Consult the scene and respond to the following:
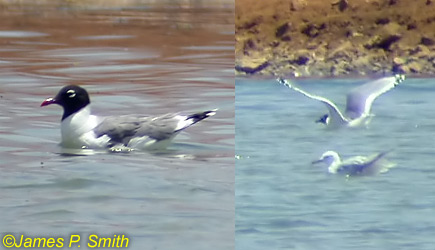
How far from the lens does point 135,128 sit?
236 inches

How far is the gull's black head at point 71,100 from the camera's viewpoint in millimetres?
6324

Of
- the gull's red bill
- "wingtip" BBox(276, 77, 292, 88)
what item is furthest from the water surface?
the gull's red bill

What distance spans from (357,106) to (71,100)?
5.57ft

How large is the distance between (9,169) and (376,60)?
3.24 metres

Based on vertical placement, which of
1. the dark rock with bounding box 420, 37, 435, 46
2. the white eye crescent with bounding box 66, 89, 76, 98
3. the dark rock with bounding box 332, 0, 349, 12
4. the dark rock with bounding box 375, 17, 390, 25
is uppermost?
the dark rock with bounding box 332, 0, 349, 12

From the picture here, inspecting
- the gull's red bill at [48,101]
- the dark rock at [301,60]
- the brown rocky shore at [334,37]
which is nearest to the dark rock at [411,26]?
the brown rocky shore at [334,37]

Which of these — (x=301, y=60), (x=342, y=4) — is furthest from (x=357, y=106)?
(x=342, y=4)

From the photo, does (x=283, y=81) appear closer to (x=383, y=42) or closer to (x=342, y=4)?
(x=342, y=4)

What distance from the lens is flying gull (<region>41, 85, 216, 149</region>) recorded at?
598cm

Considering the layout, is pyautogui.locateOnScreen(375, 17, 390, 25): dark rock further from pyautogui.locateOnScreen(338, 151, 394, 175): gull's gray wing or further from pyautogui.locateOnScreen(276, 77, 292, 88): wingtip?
pyautogui.locateOnScreen(338, 151, 394, 175): gull's gray wing

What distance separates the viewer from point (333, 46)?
792cm

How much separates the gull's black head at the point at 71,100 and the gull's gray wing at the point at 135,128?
354 millimetres

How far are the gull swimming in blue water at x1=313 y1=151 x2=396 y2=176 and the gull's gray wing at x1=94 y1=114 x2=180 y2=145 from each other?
3.55ft

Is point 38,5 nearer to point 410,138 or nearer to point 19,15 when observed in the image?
point 19,15
